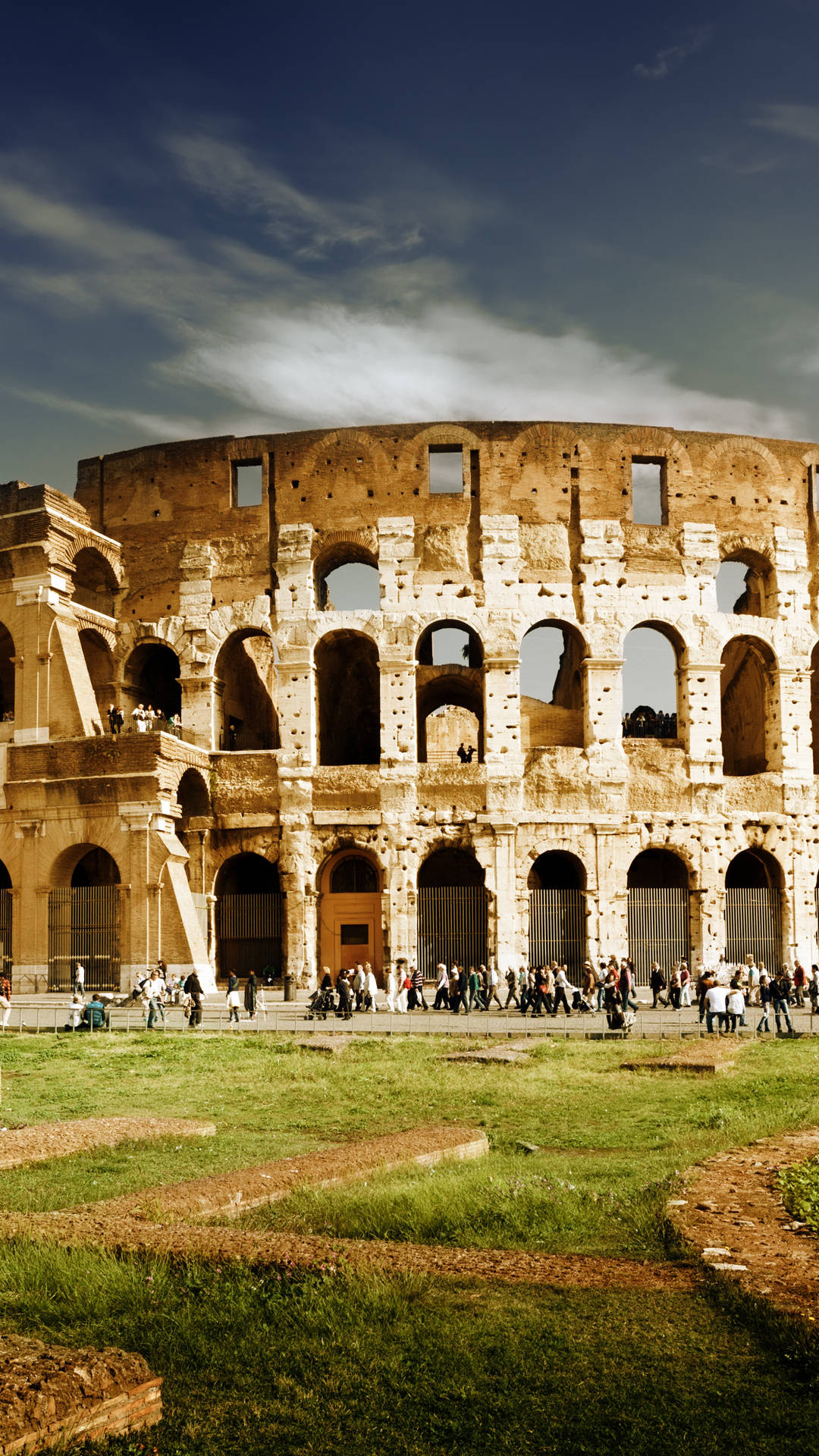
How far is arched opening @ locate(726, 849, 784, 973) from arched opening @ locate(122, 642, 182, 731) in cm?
1271

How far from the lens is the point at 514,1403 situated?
177 inches

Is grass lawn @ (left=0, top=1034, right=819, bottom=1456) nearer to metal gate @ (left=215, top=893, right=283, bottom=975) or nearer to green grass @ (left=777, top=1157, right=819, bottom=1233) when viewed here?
green grass @ (left=777, top=1157, right=819, bottom=1233)

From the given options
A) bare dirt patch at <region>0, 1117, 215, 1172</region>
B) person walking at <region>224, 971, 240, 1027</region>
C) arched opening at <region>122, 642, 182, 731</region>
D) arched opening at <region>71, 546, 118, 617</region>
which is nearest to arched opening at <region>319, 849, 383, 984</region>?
arched opening at <region>122, 642, 182, 731</region>

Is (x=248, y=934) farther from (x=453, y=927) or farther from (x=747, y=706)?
(x=747, y=706)

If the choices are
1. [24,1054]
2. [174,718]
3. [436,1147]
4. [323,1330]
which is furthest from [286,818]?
[323,1330]

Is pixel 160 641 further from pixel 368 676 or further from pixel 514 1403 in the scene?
pixel 514 1403

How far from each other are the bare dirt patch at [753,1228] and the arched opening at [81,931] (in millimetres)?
18040

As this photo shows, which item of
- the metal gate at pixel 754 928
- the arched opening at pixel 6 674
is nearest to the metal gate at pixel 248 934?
the arched opening at pixel 6 674

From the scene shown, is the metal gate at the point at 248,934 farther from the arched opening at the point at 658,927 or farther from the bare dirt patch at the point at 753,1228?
the bare dirt patch at the point at 753,1228

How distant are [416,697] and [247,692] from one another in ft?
16.0

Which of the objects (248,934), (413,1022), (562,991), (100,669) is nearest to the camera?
(413,1022)

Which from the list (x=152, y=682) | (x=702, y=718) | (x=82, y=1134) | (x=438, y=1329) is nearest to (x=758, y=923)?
(x=702, y=718)

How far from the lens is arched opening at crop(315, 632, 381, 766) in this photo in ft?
97.7

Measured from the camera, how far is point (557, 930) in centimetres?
2662
